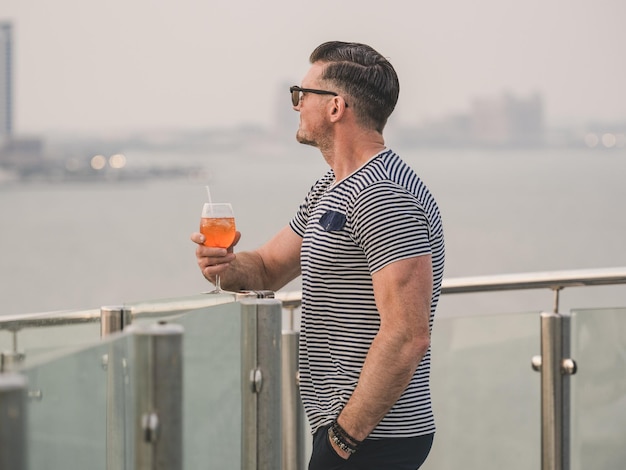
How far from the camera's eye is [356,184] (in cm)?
263

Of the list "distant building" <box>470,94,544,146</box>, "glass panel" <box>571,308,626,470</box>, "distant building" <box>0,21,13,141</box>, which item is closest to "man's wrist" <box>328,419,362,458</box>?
"glass panel" <box>571,308,626,470</box>

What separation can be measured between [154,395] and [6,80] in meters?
48.0

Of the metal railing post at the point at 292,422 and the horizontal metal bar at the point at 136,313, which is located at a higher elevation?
the horizontal metal bar at the point at 136,313

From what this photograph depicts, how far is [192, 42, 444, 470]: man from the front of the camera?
8.38ft

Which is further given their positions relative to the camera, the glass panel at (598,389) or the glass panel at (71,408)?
the glass panel at (598,389)

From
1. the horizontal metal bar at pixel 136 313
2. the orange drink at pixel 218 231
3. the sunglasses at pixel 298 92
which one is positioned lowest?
the horizontal metal bar at pixel 136 313

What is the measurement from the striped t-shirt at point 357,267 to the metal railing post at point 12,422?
1134 mm

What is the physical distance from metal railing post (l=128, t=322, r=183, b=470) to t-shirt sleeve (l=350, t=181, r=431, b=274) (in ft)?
2.17

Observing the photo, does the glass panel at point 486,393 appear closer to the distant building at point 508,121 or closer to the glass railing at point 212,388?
the glass railing at point 212,388

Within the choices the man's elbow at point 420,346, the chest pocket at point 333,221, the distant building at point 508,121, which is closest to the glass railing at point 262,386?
the chest pocket at point 333,221

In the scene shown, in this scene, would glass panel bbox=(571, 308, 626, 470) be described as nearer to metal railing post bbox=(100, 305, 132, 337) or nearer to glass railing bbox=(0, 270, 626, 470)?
glass railing bbox=(0, 270, 626, 470)

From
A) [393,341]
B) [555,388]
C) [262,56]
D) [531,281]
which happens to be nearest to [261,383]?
[393,341]

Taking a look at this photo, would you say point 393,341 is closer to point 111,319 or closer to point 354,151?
point 354,151

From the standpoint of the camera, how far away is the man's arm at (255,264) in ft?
9.52
